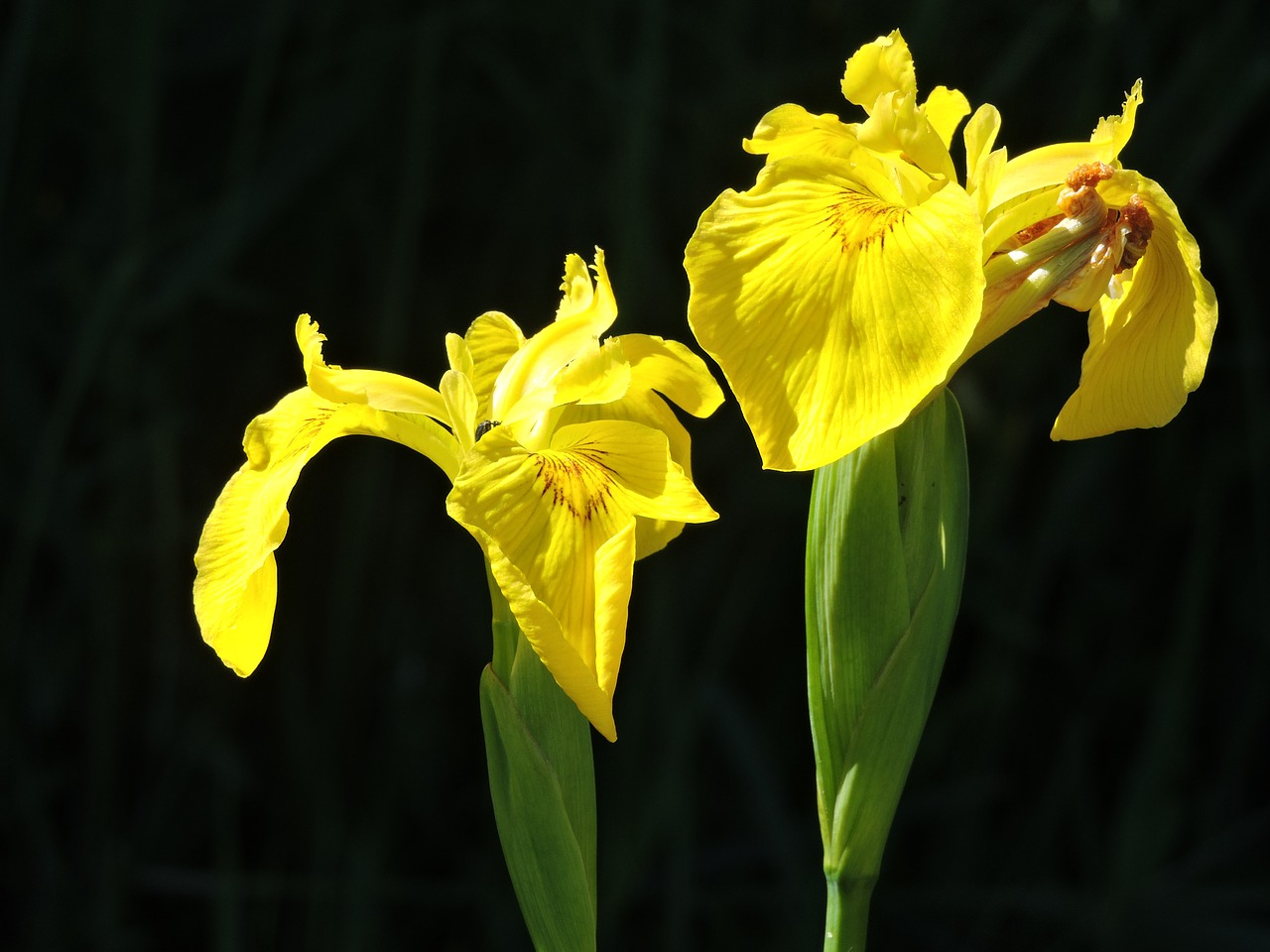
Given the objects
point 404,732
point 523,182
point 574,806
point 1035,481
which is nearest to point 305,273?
point 523,182

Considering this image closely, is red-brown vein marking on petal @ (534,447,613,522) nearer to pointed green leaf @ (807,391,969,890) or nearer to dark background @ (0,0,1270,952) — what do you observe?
pointed green leaf @ (807,391,969,890)

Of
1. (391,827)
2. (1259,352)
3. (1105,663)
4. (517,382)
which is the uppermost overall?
(1259,352)

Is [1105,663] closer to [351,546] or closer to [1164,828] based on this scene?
[1164,828]

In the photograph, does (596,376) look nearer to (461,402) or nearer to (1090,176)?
(461,402)

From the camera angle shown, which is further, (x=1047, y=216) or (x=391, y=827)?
(x=391, y=827)

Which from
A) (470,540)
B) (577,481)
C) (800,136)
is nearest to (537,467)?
(577,481)

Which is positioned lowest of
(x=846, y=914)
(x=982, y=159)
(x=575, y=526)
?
(x=846, y=914)

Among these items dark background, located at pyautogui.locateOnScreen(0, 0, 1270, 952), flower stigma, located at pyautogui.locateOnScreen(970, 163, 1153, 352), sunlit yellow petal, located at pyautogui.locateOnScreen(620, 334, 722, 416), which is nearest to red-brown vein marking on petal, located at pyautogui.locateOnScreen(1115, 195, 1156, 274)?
flower stigma, located at pyautogui.locateOnScreen(970, 163, 1153, 352)
